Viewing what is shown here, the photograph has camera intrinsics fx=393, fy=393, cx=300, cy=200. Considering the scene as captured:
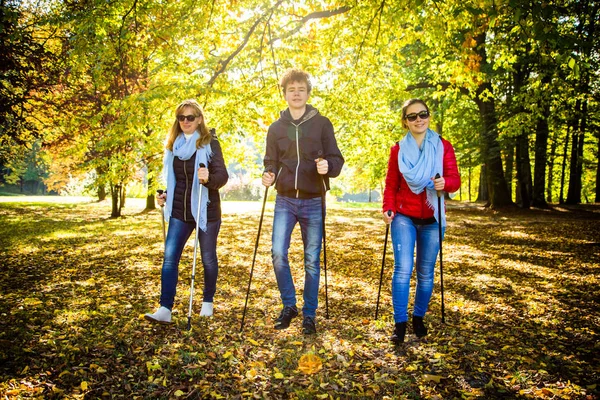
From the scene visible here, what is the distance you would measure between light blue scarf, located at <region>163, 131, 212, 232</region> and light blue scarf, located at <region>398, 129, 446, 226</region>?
2064 millimetres

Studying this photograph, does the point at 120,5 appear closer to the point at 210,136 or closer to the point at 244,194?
the point at 210,136

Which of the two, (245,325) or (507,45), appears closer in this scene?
(245,325)

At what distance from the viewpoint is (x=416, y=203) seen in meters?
3.78

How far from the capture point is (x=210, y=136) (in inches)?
170

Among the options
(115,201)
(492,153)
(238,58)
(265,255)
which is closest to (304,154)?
(265,255)

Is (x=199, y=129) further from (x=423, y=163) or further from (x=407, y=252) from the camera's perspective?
(x=407, y=252)

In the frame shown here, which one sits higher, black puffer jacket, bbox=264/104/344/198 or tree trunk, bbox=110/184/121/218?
black puffer jacket, bbox=264/104/344/198

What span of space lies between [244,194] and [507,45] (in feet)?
134

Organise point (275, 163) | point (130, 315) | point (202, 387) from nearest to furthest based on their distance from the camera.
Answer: point (202, 387), point (275, 163), point (130, 315)

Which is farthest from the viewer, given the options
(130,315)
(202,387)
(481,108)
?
(481,108)

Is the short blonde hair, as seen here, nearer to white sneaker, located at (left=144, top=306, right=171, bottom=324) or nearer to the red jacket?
the red jacket

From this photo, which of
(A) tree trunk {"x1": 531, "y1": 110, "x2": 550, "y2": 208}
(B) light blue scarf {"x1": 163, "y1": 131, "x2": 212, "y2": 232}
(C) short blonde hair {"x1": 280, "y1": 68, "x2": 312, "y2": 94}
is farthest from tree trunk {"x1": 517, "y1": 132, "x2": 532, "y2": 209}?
(B) light blue scarf {"x1": 163, "y1": 131, "x2": 212, "y2": 232}

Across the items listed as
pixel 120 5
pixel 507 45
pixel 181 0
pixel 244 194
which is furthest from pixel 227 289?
pixel 244 194

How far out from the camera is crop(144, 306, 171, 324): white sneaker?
399 cm
